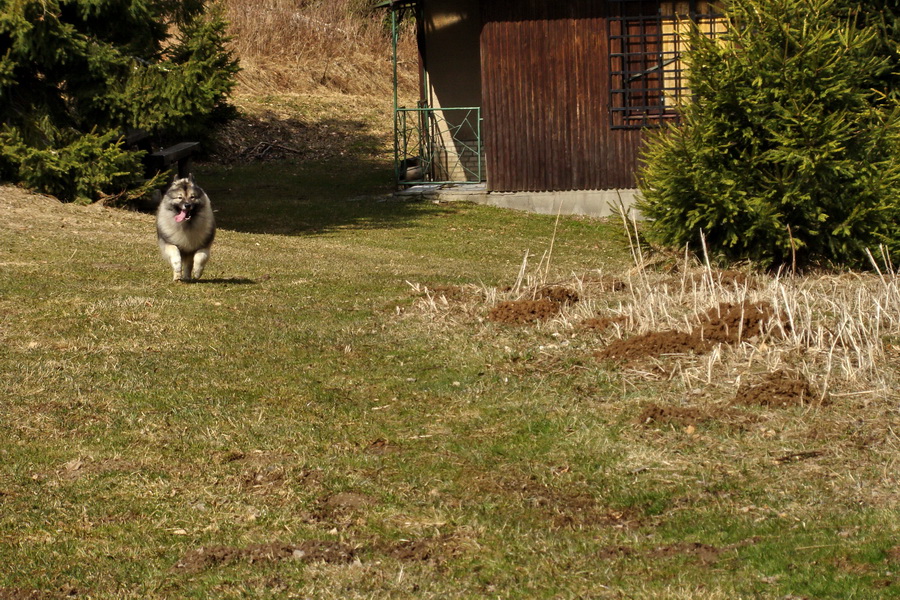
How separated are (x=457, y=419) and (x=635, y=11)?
1661cm

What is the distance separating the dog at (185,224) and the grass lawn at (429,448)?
0.37 m

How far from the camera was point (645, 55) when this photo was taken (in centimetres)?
2195

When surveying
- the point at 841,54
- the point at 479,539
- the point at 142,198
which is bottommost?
the point at 479,539

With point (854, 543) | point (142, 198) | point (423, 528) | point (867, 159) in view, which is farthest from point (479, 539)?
point (142, 198)

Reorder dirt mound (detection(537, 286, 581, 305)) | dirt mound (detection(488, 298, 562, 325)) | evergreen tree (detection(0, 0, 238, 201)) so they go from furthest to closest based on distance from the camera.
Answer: evergreen tree (detection(0, 0, 238, 201)) → dirt mound (detection(537, 286, 581, 305)) → dirt mound (detection(488, 298, 562, 325))

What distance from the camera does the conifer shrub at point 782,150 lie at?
1298cm

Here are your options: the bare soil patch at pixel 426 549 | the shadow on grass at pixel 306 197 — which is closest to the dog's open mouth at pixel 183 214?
the bare soil patch at pixel 426 549

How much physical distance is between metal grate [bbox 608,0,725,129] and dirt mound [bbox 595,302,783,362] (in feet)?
44.9

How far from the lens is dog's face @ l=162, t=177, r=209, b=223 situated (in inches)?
443

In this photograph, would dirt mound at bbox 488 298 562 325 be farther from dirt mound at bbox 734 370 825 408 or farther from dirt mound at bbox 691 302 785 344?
dirt mound at bbox 734 370 825 408

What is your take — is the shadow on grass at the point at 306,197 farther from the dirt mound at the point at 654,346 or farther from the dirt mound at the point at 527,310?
the dirt mound at the point at 654,346

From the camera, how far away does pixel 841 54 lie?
13.0 m

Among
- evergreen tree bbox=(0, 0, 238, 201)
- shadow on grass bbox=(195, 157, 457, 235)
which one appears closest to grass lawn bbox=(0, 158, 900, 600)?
evergreen tree bbox=(0, 0, 238, 201)

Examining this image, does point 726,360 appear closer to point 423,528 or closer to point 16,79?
point 423,528
